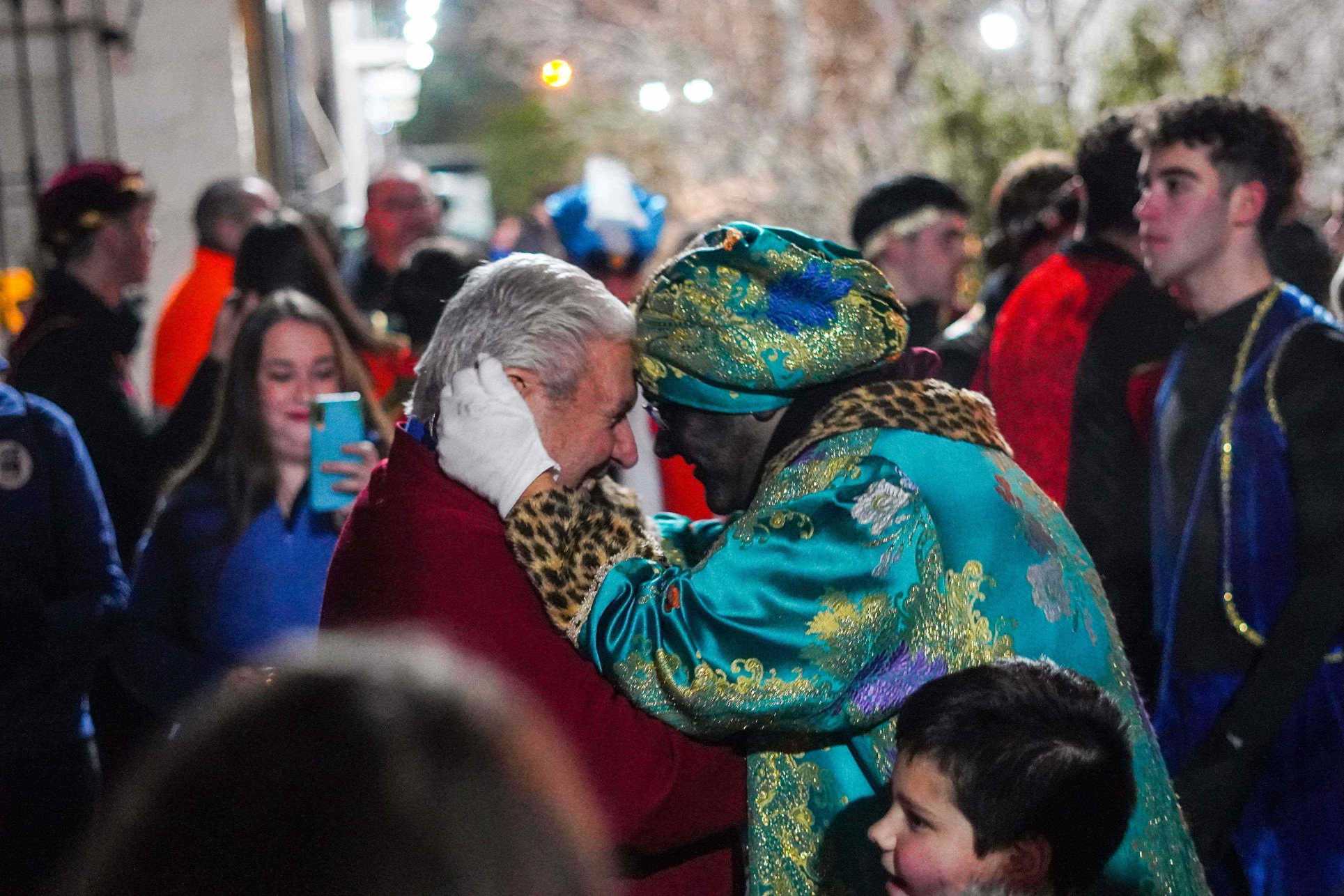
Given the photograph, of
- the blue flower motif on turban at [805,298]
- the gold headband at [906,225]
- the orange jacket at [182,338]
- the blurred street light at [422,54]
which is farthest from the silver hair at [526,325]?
the blurred street light at [422,54]

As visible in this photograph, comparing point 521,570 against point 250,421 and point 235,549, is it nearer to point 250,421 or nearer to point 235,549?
point 235,549

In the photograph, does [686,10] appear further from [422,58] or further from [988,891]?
[988,891]

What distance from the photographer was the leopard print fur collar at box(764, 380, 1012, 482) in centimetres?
237

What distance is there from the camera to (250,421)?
13.1 feet

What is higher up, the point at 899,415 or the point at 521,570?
the point at 899,415

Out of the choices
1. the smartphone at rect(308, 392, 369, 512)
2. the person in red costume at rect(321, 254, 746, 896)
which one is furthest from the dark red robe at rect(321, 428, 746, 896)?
the smartphone at rect(308, 392, 369, 512)

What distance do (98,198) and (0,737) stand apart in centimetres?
282

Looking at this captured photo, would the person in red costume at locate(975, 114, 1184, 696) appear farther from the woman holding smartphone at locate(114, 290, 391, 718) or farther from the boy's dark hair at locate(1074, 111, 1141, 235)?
the woman holding smartphone at locate(114, 290, 391, 718)

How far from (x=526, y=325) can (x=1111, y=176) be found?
2823 mm

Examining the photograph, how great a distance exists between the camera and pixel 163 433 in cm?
517

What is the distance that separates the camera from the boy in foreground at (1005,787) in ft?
6.83

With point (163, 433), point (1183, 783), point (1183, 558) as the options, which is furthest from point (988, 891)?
point (163, 433)

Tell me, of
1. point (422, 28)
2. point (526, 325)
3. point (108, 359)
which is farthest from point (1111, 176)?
point (422, 28)

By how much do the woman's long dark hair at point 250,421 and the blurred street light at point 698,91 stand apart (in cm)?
803
